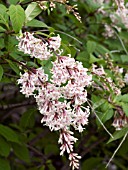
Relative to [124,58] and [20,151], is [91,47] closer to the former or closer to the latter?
[124,58]

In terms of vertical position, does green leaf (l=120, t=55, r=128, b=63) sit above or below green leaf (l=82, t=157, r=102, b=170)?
above

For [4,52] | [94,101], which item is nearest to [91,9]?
[94,101]

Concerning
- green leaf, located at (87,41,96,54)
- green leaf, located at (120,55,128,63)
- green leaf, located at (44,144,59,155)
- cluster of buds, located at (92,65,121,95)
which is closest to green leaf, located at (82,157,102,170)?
green leaf, located at (44,144,59,155)

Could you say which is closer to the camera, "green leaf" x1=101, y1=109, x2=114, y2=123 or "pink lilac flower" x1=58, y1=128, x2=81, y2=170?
"pink lilac flower" x1=58, y1=128, x2=81, y2=170

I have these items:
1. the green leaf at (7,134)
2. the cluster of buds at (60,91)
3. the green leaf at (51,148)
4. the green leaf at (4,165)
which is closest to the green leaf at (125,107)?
the cluster of buds at (60,91)

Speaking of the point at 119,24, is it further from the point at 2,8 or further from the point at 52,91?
the point at 52,91

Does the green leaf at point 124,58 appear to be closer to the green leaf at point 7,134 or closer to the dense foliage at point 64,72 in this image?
the dense foliage at point 64,72

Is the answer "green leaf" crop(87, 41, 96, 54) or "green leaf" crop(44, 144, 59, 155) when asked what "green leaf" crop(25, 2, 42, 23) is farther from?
"green leaf" crop(44, 144, 59, 155)
